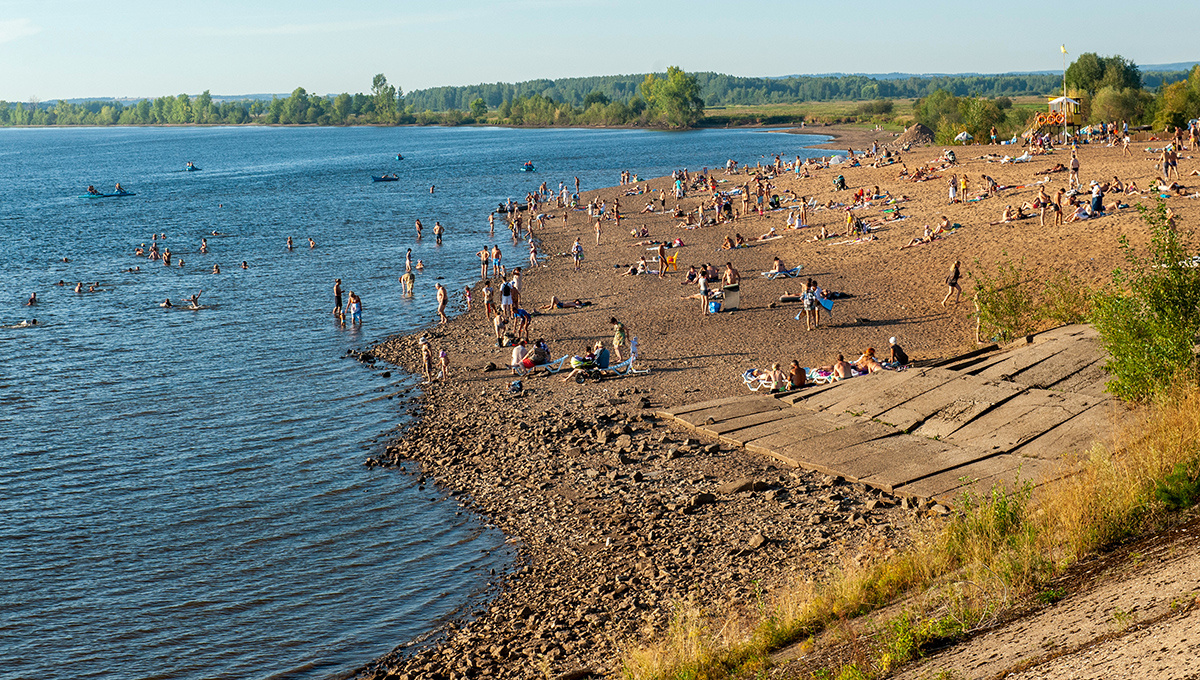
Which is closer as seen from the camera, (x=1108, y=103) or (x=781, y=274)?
(x=781, y=274)

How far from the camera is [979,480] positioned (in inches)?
581

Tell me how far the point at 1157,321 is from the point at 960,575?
726cm

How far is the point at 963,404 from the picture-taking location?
1745 centimetres

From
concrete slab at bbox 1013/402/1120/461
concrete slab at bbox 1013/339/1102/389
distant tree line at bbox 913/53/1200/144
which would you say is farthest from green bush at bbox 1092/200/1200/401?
distant tree line at bbox 913/53/1200/144

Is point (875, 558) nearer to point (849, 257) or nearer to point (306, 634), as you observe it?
point (306, 634)

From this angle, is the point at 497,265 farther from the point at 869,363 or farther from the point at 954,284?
the point at 869,363

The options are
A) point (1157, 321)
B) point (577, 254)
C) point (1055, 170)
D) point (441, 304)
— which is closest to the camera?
point (1157, 321)

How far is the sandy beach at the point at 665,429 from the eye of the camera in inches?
522

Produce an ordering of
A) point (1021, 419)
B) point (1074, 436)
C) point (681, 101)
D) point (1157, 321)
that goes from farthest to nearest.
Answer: point (681, 101), point (1021, 419), point (1074, 436), point (1157, 321)

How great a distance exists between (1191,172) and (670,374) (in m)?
30.0

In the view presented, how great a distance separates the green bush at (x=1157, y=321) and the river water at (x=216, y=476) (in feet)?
35.5

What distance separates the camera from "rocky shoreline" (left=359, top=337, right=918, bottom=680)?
1266 cm

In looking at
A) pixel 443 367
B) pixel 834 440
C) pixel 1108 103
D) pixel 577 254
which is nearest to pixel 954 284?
pixel 834 440

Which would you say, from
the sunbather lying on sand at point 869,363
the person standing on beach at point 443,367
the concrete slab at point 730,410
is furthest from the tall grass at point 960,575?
the person standing on beach at point 443,367
